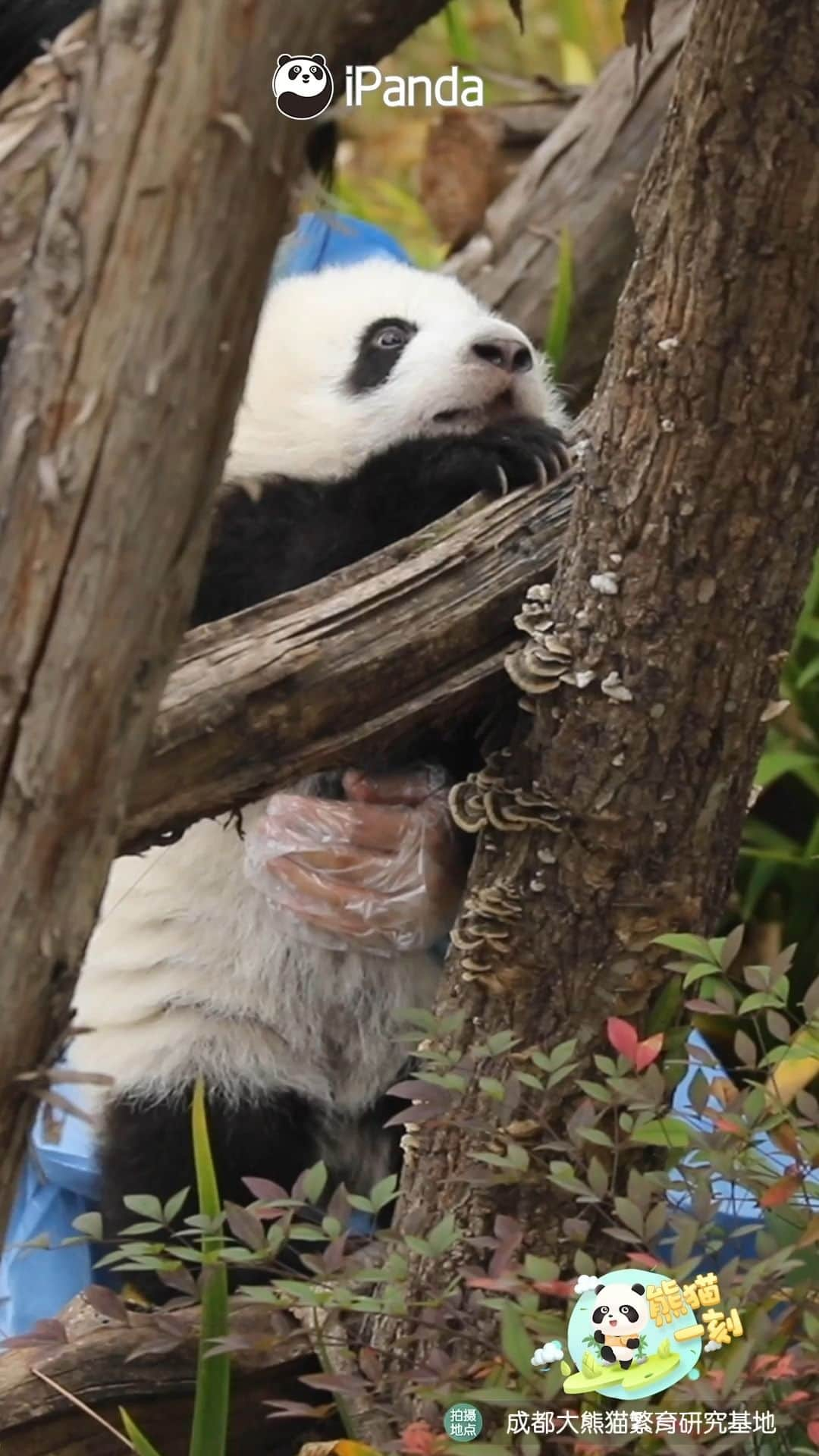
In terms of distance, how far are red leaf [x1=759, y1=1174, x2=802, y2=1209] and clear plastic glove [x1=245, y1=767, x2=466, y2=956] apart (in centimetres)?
66

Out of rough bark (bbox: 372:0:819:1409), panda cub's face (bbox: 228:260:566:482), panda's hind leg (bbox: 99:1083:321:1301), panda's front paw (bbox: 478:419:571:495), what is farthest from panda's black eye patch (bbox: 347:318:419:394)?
panda's hind leg (bbox: 99:1083:321:1301)

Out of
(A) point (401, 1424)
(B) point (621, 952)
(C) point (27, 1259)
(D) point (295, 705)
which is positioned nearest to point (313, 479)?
(D) point (295, 705)

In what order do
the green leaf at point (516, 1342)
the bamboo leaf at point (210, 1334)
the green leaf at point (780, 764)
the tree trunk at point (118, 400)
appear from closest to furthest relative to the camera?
1. the tree trunk at point (118, 400)
2. the green leaf at point (516, 1342)
3. the bamboo leaf at point (210, 1334)
4. the green leaf at point (780, 764)

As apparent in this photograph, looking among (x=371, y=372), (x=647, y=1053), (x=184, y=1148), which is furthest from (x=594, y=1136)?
(x=371, y=372)

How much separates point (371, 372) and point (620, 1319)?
120 cm

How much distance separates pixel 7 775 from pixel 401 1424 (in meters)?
0.59

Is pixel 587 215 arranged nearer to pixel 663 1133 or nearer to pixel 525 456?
pixel 525 456

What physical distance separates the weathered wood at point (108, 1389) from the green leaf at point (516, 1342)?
57 cm

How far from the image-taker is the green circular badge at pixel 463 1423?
3.43 feet

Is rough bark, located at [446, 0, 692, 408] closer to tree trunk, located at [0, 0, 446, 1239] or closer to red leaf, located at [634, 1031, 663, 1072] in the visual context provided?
red leaf, located at [634, 1031, 663, 1072]

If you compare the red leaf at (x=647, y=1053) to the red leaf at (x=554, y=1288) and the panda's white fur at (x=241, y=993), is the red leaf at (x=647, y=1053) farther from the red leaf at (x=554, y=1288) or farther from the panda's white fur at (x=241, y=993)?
the panda's white fur at (x=241, y=993)

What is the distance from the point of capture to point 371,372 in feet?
6.32

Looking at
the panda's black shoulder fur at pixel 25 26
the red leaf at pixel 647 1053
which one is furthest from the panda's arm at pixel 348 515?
the red leaf at pixel 647 1053

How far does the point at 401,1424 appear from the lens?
1149 millimetres
